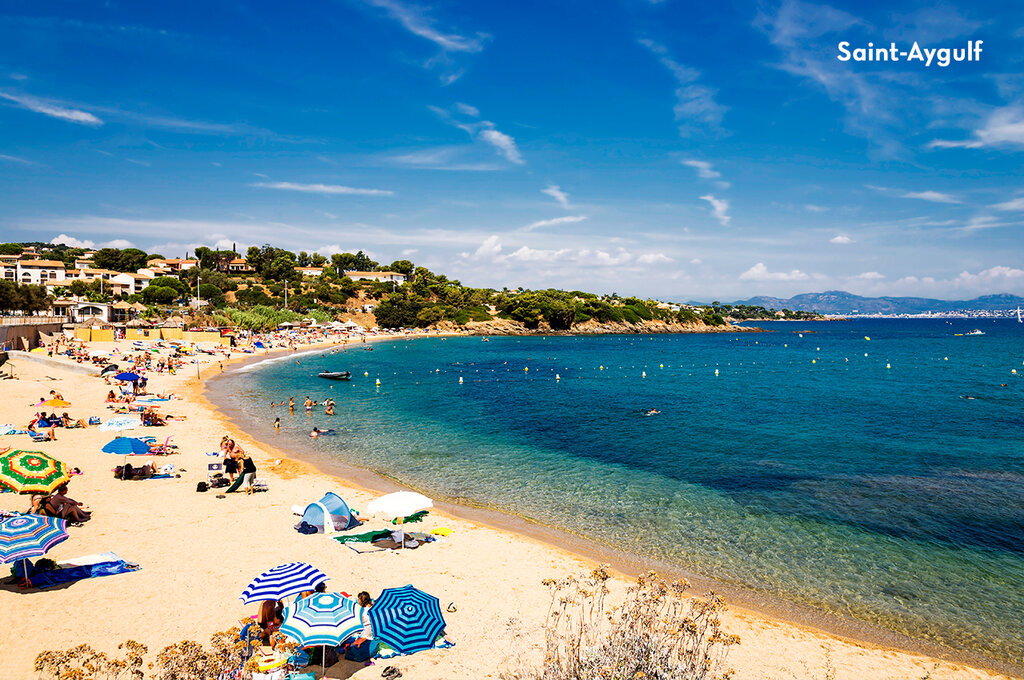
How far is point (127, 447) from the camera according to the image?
20453 millimetres

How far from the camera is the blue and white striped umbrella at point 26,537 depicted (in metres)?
9.88

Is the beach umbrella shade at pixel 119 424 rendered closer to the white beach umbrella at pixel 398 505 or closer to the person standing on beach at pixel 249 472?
the person standing on beach at pixel 249 472

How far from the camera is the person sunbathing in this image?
523 inches

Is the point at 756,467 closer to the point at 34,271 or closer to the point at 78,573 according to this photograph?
the point at 78,573

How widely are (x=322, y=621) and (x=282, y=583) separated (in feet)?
5.49

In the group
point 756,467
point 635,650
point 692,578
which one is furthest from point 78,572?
point 756,467

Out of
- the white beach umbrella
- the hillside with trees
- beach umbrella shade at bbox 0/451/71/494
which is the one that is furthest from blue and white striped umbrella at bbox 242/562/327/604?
the hillside with trees

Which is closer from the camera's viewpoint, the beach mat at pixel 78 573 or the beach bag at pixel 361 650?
the beach bag at pixel 361 650

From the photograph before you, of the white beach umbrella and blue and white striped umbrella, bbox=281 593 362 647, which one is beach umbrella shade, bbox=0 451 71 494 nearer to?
the white beach umbrella

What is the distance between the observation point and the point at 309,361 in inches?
2488

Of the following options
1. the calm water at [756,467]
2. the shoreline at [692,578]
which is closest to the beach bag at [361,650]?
the shoreline at [692,578]

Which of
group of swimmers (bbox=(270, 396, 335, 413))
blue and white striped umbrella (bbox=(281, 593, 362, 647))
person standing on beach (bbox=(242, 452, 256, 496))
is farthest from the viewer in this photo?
group of swimmers (bbox=(270, 396, 335, 413))

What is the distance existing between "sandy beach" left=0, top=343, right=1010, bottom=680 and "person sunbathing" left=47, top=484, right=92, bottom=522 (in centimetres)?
29

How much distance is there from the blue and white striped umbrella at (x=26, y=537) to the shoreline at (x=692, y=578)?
9664 mm
